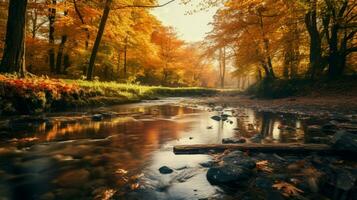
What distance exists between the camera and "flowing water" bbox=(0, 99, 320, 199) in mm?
3701

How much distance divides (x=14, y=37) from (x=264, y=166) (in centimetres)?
1166

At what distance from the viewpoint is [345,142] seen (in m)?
4.71

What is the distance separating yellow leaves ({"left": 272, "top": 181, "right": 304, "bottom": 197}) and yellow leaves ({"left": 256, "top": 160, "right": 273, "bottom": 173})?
17.6 inches

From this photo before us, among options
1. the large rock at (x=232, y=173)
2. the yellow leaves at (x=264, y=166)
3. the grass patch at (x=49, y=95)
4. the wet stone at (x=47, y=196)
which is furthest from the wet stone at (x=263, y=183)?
the grass patch at (x=49, y=95)

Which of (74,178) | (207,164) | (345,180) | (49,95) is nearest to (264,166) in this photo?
(207,164)

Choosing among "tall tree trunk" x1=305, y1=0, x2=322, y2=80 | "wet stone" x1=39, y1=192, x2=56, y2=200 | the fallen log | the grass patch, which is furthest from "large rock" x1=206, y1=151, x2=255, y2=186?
"tall tree trunk" x1=305, y1=0, x2=322, y2=80

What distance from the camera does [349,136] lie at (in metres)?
4.82

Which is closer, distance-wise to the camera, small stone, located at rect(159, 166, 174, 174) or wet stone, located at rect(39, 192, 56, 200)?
wet stone, located at rect(39, 192, 56, 200)

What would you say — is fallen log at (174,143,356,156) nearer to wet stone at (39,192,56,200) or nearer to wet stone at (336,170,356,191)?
wet stone at (336,170,356,191)

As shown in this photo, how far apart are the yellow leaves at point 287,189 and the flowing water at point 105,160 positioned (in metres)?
0.83

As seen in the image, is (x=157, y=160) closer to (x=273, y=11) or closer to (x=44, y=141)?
(x=44, y=141)

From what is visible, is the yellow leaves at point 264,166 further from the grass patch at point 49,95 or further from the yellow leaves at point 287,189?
the grass patch at point 49,95

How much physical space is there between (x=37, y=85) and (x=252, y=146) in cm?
893

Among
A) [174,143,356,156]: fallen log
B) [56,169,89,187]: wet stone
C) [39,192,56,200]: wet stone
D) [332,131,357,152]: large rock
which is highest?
[332,131,357,152]: large rock
